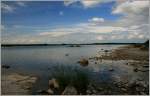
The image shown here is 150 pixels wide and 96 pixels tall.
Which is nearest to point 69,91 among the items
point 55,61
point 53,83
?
point 53,83

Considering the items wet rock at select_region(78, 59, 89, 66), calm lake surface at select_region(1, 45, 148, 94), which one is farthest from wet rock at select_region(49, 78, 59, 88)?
wet rock at select_region(78, 59, 89, 66)

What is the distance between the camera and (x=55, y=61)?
2.47m

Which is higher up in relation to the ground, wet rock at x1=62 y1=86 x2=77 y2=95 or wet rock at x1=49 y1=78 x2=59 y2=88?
wet rock at x1=49 y1=78 x2=59 y2=88

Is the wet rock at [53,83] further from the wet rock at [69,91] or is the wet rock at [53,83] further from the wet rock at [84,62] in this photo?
the wet rock at [84,62]

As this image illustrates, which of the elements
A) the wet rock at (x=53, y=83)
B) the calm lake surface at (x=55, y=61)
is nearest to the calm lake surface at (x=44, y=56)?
the calm lake surface at (x=55, y=61)

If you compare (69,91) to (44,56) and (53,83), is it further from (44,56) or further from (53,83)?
(44,56)

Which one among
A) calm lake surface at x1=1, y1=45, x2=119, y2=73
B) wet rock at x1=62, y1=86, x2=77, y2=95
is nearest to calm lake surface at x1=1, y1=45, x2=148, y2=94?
calm lake surface at x1=1, y1=45, x2=119, y2=73

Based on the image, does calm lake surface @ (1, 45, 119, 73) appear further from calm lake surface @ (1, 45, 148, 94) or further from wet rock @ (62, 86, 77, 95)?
wet rock @ (62, 86, 77, 95)

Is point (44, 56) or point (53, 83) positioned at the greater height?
point (44, 56)

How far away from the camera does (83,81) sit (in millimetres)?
2445

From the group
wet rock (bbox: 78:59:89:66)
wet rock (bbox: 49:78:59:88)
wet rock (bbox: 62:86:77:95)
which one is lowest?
wet rock (bbox: 62:86:77:95)

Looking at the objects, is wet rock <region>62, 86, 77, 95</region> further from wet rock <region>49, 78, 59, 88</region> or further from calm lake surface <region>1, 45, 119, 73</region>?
calm lake surface <region>1, 45, 119, 73</region>

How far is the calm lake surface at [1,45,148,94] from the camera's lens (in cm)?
244

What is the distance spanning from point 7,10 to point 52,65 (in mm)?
573
